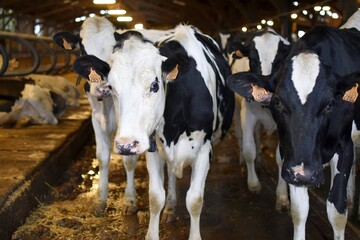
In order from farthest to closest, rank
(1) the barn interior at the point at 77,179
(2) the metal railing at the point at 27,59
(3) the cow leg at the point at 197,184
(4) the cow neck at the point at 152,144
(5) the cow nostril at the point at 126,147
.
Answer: (2) the metal railing at the point at 27,59 < (1) the barn interior at the point at 77,179 < (3) the cow leg at the point at 197,184 < (4) the cow neck at the point at 152,144 < (5) the cow nostril at the point at 126,147

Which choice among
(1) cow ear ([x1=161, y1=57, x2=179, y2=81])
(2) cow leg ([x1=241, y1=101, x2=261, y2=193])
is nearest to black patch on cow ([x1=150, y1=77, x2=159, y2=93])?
(1) cow ear ([x1=161, y1=57, x2=179, y2=81])

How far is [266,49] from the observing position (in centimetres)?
497

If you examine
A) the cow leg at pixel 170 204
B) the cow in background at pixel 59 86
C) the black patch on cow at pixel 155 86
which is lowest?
the cow in background at pixel 59 86

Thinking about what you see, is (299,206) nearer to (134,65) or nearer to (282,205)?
(282,205)

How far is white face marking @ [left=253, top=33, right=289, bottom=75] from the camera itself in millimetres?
4910

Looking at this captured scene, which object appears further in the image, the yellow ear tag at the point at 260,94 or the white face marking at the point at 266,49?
the white face marking at the point at 266,49

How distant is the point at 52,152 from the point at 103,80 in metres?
2.51

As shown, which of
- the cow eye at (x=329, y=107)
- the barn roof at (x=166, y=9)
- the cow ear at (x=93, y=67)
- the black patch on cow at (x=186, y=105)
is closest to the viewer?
the cow eye at (x=329, y=107)

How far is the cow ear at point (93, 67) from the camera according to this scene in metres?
3.27

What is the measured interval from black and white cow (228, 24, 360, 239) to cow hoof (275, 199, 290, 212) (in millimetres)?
1171

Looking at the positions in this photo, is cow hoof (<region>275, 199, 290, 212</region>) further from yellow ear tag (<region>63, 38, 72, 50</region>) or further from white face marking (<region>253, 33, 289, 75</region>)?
yellow ear tag (<region>63, 38, 72, 50</region>)

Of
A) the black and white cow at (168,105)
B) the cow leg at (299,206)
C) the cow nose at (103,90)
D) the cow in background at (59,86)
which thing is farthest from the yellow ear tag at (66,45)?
the cow in background at (59,86)

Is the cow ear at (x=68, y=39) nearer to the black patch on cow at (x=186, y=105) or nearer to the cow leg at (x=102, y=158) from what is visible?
the cow leg at (x=102, y=158)

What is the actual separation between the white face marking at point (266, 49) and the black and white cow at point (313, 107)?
3.96 ft
